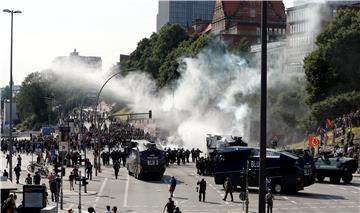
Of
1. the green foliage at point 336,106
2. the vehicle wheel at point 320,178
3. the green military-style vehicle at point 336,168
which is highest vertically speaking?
the green foliage at point 336,106

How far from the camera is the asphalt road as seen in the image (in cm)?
3525

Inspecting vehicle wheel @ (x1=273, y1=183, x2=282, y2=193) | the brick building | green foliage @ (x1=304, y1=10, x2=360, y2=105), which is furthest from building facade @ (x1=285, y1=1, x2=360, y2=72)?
vehicle wheel @ (x1=273, y1=183, x2=282, y2=193)

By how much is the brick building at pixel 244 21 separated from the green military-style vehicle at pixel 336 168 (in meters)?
111

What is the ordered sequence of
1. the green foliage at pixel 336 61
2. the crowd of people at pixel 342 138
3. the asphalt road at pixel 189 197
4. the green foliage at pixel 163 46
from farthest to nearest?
the green foliage at pixel 163 46, the green foliage at pixel 336 61, the crowd of people at pixel 342 138, the asphalt road at pixel 189 197

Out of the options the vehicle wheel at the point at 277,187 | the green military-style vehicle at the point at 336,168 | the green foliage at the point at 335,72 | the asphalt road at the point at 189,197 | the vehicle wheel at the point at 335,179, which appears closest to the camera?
the asphalt road at the point at 189,197

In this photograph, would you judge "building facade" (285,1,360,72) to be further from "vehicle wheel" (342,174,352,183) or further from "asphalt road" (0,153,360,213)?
"asphalt road" (0,153,360,213)

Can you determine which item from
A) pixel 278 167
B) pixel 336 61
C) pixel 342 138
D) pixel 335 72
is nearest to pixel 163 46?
pixel 335 72

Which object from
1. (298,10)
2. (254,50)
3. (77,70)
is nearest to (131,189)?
(298,10)

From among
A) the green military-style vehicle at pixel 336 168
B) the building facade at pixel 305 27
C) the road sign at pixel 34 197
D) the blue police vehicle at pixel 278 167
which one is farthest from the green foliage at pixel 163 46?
the road sign at pixel 34 197

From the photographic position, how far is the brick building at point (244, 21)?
541ft

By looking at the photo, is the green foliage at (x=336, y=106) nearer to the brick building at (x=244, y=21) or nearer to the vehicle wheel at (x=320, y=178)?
the vehicle wheel at (x=320, y=178)

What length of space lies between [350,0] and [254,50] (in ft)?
65.2

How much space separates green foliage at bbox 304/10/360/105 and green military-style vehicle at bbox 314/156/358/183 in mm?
35316

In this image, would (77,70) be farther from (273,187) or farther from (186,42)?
(273,187)
